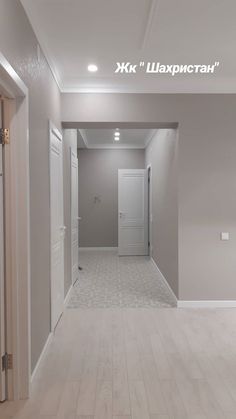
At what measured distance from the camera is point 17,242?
213 centimetres

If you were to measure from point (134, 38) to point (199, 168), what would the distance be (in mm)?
1777

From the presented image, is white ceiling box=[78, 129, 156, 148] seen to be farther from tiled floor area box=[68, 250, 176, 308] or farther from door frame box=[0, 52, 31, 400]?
door frame box=[0, 52, 31, 400]

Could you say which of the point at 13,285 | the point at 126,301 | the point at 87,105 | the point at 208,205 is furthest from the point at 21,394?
the point at 87,105

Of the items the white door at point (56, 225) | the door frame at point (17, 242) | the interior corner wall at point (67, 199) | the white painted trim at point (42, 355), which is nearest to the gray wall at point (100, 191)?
the interior corner wall at point (67, 199)

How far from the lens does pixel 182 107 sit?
13.1 ft

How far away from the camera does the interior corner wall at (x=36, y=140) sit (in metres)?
1.98

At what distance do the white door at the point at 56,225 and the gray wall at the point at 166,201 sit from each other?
1.47 meters

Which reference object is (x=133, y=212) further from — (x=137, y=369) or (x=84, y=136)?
(x=137, y=369)

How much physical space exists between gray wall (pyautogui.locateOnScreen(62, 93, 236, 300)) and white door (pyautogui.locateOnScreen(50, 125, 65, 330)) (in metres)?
0.69

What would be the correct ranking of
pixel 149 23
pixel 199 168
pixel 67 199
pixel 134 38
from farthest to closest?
pixel 67 199 → pixel 199 168 → pixel 134 38 → pixel 149 23

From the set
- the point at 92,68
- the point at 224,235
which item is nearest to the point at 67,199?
the point at 92,68

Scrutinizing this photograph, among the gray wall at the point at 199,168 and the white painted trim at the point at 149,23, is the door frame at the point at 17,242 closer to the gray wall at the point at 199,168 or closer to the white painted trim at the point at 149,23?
the white painted trim at the point at 149,23

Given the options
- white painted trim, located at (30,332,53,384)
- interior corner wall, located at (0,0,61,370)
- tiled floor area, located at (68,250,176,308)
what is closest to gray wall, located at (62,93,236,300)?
tiled floor area, located at (68,250,176,308)

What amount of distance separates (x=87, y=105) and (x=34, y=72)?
1.49 meters
